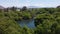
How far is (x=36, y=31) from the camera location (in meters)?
12.8

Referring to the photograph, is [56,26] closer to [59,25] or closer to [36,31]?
[59,25]

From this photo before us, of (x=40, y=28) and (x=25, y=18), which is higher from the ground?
(x=40, y=28)

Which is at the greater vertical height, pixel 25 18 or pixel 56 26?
pixel 56 26

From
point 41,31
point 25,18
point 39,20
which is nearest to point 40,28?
point 41,31

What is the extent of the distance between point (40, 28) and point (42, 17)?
891 centimetres

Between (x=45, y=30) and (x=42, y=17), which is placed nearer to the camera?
(x=45, y=30)

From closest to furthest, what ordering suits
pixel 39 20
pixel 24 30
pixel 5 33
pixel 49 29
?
1. pixel 5 33
2. pixel 24 30
3. pixel 49 29
4. pixel 39 20

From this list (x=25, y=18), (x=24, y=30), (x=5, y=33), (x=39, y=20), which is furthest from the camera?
(x=25, y=18)

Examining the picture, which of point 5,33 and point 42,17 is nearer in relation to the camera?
point 5,33

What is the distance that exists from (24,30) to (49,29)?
1837mm

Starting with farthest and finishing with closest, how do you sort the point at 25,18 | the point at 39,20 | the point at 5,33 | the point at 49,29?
the point at 25,18 < the point at 39,20 < the point at 49,29 < the point at 5,33

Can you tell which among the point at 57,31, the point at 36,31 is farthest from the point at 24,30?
the point at 57,31

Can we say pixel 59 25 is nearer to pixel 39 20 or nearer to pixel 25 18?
pixel 39 20

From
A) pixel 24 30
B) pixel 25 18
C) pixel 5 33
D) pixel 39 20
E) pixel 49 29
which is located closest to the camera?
pixel 5 33
